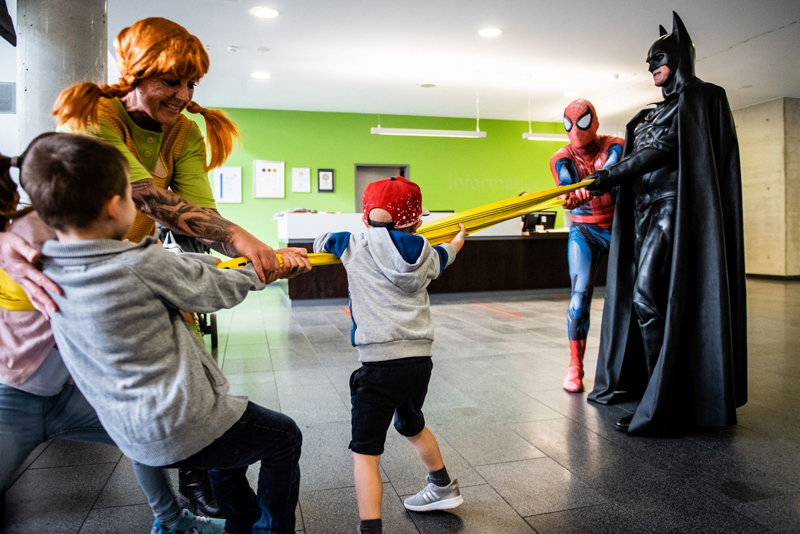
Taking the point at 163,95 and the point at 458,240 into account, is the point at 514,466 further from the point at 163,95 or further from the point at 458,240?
the point at 163,95

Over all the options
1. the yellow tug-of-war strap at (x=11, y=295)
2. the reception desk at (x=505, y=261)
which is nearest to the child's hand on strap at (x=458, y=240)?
the yellow tug-of-war strap at (x=11, y=295)

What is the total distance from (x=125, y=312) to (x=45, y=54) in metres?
2.12

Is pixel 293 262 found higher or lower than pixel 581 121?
lower

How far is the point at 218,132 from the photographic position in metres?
1.88

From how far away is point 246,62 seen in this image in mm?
8578

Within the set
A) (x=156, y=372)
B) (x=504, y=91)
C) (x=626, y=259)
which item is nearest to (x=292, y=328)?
(x=626, y=259)

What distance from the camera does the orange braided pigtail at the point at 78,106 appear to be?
151 centimetres

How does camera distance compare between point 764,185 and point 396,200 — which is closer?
point 396,200

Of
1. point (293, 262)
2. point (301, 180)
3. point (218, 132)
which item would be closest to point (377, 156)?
point (301, 180)

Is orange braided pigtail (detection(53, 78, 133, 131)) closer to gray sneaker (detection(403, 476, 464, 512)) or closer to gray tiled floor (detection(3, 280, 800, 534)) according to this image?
gray tiled floor (detection(3, 280, 800, 534))

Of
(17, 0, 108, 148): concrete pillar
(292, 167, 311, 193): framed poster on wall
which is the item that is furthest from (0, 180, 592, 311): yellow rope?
(292, 167, 311, 193): framed poster on wall

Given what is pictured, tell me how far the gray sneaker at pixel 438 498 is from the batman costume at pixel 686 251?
1135mm

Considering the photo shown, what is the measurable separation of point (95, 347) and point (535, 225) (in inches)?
344

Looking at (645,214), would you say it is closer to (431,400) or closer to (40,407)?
(431,400)
